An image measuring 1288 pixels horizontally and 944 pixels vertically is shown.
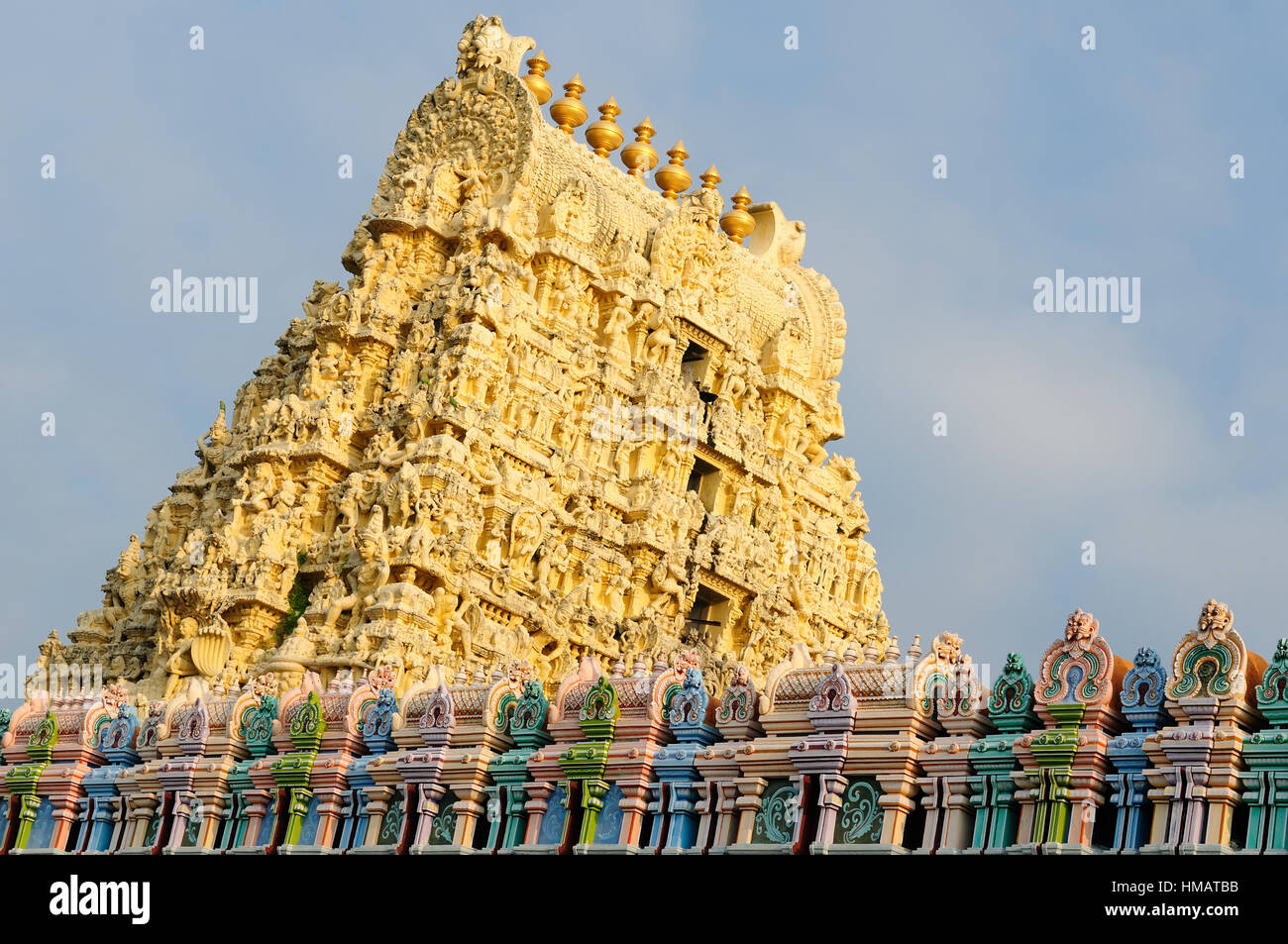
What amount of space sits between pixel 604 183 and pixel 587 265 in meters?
3.98

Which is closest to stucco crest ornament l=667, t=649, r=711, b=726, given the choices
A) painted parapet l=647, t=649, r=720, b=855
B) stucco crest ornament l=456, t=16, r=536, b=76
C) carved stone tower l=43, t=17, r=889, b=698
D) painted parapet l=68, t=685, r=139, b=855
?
painted parapet l=647, t=649, r=720, b=855

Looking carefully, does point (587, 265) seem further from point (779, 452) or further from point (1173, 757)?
point (1173, 757)

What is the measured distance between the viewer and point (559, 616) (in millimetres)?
39906

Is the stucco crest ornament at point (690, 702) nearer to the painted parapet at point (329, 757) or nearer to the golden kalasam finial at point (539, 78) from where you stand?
the painted parapet at point (329, 757)

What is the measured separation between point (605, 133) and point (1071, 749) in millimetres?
30724

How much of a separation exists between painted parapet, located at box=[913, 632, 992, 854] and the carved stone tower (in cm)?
1502

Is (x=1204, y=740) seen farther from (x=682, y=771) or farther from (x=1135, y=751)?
(x=682, y=771)

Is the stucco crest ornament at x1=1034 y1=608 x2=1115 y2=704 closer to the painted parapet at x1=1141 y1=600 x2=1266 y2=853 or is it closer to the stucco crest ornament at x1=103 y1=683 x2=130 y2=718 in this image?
the painted parapet at x1=1141 y1=600 x2=1266 y2=853

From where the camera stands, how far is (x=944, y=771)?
73.0ft

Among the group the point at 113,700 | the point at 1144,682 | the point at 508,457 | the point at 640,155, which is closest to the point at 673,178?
the point at 640,155

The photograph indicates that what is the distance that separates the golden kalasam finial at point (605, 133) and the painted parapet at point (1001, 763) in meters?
29.4
